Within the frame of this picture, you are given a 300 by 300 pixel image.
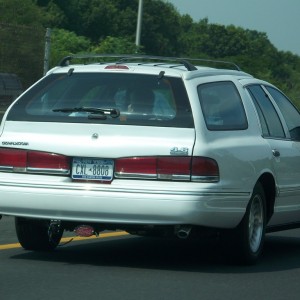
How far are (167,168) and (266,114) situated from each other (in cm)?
187

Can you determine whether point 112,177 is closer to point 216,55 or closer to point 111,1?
point 111,1

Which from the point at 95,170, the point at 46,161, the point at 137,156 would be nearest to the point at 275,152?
the point at 137,156

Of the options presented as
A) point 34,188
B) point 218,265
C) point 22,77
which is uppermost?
point 34,188

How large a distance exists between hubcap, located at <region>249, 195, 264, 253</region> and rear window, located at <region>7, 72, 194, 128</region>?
3.68ft

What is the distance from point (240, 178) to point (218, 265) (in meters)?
0.83

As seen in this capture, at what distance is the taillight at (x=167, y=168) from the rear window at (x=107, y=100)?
310mm

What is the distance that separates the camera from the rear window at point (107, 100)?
9.64m

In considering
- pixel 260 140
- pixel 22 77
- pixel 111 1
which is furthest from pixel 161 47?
pixel 260 140

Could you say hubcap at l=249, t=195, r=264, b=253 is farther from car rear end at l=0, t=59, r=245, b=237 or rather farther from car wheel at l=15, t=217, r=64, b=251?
car wheel at l=15, t=217, r=64, b=251

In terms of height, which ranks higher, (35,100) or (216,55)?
(35,100)

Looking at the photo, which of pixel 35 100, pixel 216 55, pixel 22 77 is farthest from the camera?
pixel 216 55

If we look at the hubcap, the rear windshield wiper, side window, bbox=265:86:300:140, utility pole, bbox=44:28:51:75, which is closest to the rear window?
the rear windshield wiper

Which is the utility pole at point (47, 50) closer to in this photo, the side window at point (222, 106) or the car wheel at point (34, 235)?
the car wheel at point (34, 235)

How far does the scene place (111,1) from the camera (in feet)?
381
